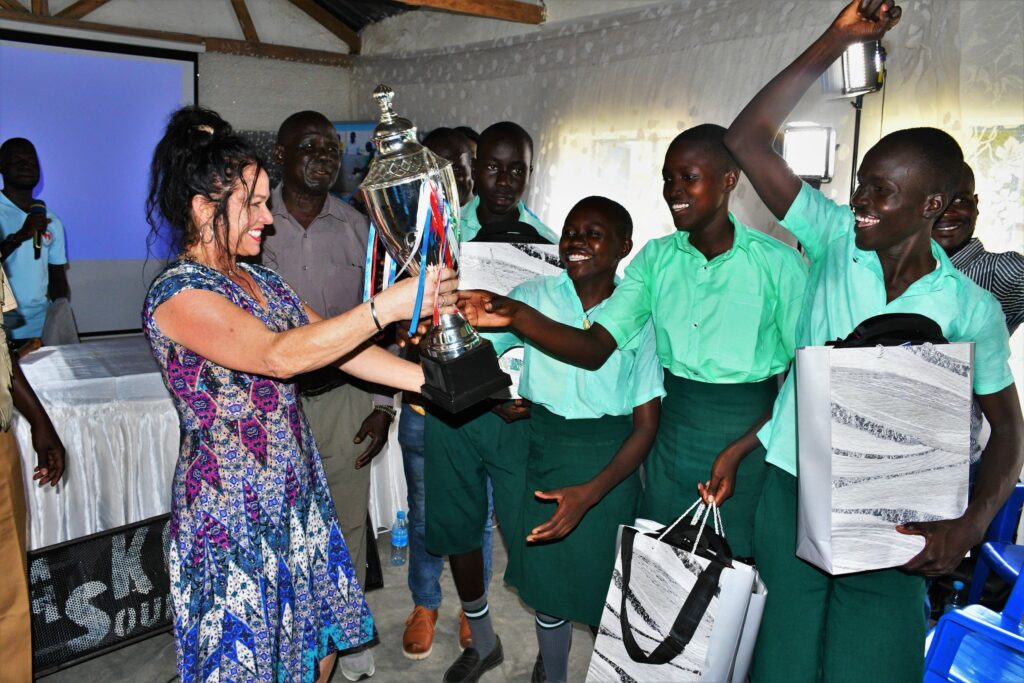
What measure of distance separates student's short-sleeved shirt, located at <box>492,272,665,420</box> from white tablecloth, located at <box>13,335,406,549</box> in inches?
76.5

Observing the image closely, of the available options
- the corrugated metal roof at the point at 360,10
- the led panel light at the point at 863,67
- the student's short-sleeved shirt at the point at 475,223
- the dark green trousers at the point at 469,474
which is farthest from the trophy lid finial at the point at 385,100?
the corrugated metal roof at the point at 360,10

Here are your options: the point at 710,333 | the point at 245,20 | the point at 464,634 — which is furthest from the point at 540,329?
the point at 245,20

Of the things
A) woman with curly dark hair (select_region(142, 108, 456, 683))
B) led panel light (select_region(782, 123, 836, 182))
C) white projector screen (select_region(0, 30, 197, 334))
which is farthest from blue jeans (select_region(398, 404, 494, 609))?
white projector screen (select_region(0, 30, 197, 334))

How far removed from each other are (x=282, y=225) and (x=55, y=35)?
6.74m

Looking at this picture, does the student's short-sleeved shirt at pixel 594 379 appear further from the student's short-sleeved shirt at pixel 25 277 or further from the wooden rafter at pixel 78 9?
the wooden rafter at pixel 78 9

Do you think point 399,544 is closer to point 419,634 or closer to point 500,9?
point 419,634

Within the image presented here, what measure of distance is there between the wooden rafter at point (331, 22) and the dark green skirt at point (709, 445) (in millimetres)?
8576

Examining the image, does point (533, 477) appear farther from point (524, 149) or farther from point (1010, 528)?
point (1010, 528)

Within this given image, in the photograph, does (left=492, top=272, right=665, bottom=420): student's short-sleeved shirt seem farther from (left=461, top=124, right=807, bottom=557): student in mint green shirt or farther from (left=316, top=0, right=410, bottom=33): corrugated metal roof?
(left=316, top=0, right=410, bottom=33): corrugated metal roof

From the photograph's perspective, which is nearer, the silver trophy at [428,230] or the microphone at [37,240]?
the silver trophy at [428,230]

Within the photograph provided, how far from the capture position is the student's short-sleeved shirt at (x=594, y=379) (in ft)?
7.06

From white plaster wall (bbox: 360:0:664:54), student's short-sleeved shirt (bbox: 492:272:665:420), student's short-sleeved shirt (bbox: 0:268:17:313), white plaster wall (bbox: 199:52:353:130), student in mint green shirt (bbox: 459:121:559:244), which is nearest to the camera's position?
student's short-sleeved shirt (bbox: 492:272:665:420)

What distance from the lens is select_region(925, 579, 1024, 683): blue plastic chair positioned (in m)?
2.12

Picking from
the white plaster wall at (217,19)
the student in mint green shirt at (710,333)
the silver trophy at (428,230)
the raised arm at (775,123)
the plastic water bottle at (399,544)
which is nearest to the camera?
the silver trophy at (428,230)
